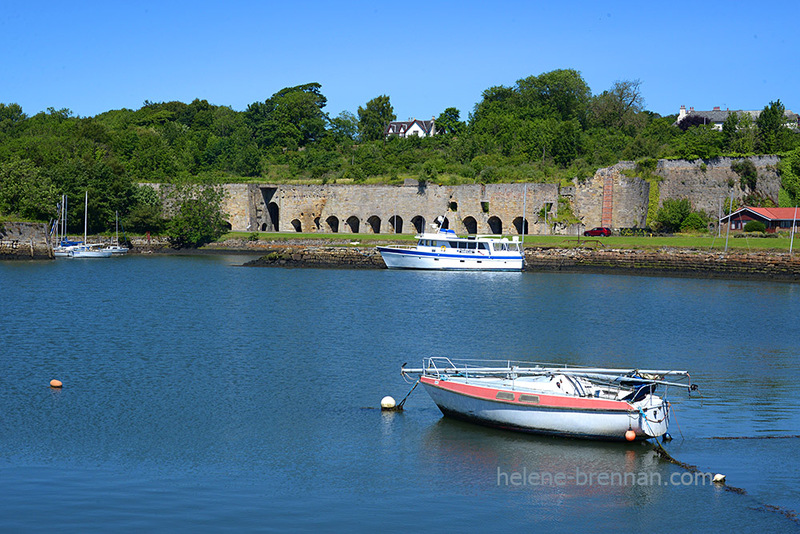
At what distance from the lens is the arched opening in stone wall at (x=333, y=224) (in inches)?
2564

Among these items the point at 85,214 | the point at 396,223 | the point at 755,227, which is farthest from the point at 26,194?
the point at 755,227

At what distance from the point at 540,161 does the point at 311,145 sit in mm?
28080

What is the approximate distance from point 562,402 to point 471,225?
159 feet

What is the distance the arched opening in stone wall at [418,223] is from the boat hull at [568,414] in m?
47.9

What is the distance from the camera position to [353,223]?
65.2m

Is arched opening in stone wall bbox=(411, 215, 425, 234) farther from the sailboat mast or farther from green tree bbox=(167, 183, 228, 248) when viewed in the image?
the sailboat mast

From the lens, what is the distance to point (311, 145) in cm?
8350

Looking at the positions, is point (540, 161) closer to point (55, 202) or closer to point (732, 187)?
point (732, 187)

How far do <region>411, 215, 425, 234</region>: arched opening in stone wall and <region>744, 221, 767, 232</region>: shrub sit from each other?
23279 mm

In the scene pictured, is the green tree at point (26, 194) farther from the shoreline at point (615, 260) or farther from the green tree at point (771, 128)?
the green tree at point (771, 128)

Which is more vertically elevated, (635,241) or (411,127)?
(411,127)

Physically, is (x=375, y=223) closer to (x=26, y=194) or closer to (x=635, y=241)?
(x=635, y=241)

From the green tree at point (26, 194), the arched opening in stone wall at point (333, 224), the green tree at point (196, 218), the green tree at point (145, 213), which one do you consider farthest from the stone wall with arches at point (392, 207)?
the green tree at point (26, 194)

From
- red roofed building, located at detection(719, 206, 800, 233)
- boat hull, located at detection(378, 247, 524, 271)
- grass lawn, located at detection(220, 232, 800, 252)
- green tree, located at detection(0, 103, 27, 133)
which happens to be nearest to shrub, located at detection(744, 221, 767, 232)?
red roofed building, located at detection(719, 206, 800, 233)
